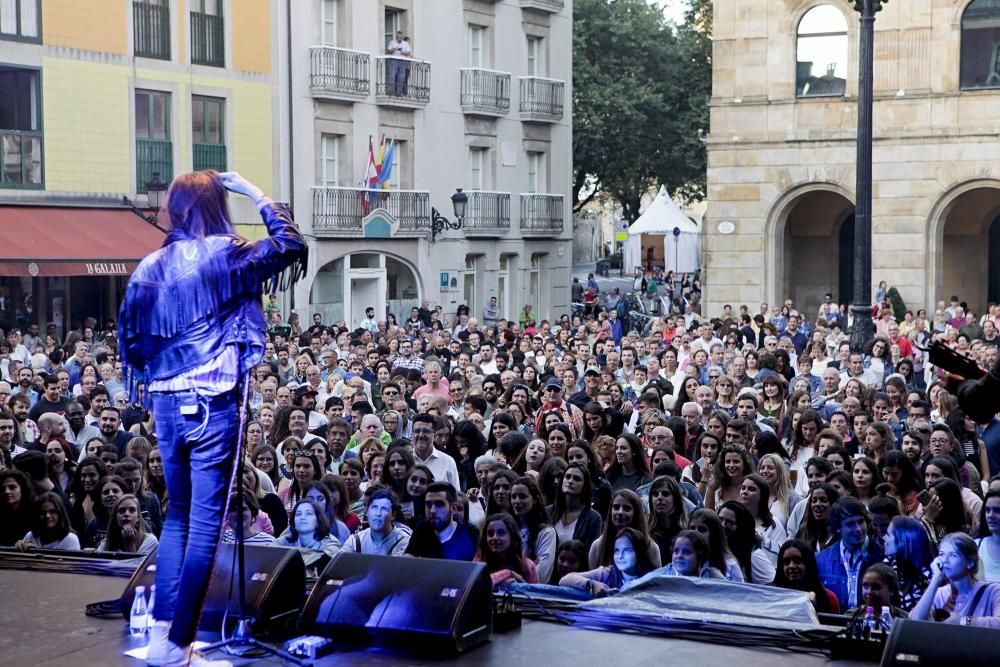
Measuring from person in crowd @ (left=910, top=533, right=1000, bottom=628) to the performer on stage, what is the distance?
3.71 m

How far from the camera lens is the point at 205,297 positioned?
6.12 meters

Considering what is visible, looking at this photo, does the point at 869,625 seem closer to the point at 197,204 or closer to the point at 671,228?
the point at 197,204

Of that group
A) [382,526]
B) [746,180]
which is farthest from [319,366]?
[746,180]

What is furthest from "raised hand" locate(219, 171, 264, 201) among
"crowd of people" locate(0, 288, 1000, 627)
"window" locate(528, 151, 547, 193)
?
"window" locate(528, 151, 547, 193)

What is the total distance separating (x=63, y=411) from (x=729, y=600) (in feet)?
29.3

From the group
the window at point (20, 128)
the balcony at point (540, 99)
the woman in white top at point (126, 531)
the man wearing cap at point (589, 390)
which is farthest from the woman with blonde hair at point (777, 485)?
the balcony at point (540, 99)

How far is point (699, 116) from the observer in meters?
50.8

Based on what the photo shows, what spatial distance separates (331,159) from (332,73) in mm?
1956

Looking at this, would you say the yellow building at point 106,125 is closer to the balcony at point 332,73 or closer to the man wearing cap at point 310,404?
the balcony at point 332,73

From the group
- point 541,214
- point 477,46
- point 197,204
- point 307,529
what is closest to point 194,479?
point 197,204

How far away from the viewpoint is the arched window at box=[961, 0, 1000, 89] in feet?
104

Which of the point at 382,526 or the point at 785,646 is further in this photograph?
the point at 382,526

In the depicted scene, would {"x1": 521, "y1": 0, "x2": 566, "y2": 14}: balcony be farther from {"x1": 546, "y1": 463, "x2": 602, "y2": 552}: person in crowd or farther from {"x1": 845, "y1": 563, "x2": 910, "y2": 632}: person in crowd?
{"x1": 845, "y1": 563, "x2": 910, "y2": 632}: person in crowd

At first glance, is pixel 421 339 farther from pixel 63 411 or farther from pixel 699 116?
pixel 699 116
